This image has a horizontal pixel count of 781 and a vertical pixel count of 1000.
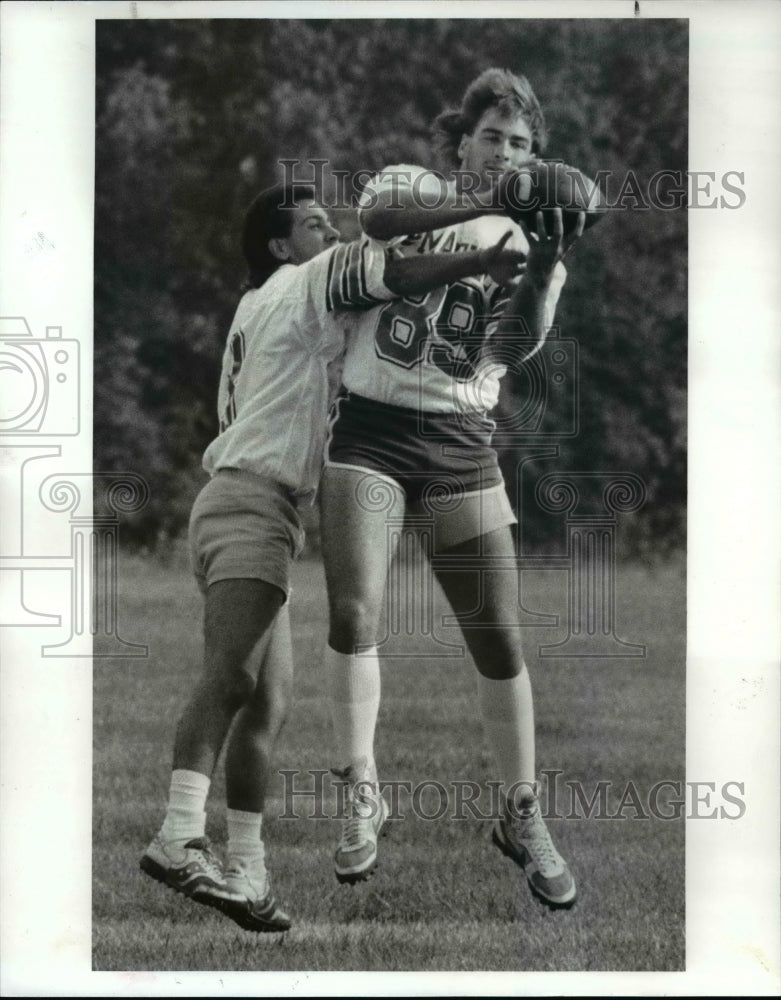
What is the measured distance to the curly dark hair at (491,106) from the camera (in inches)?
→ 128

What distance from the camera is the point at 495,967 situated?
3295 millimetres

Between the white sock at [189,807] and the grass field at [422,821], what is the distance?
0.11ft

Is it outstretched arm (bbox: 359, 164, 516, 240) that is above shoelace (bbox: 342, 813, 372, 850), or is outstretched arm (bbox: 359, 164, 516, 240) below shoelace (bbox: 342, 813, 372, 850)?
above

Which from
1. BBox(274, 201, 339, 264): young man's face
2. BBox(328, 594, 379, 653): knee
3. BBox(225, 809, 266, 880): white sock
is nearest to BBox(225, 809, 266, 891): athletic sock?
BBox(225, 809, 266, 880): white sock

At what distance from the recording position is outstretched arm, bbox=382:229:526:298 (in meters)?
3.24

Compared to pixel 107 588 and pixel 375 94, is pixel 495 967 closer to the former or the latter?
pixel 107 588

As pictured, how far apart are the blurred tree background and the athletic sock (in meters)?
0.77

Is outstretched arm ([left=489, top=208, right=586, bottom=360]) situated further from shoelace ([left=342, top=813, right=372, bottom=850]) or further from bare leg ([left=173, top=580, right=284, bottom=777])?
shoelace ([left=342, top=813, right=372, bottom=850])

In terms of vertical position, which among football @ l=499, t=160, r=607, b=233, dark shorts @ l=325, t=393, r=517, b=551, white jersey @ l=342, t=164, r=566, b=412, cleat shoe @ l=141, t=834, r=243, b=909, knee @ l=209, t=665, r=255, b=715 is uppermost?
football @ l=499, t=160, r=607, b=233

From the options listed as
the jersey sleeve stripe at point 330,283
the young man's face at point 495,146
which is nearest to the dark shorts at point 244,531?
the jersey sleeve stripe at point 330,283

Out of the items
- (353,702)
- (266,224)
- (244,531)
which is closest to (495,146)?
(266,224)

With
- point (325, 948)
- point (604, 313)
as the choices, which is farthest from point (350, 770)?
point (604, 313)

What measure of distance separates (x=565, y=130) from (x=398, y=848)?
192cm

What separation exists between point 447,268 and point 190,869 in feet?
5.57
